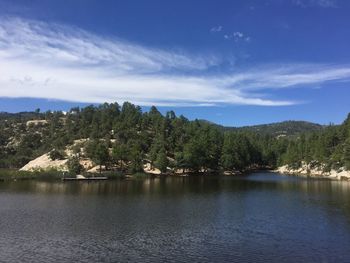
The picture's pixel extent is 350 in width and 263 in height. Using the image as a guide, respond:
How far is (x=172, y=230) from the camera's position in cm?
6009

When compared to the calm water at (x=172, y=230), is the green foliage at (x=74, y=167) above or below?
above

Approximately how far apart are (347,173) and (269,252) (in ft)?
523

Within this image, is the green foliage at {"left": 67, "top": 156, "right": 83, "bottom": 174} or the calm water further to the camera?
the green foliage at {"left": 67, "top": 156, "right": 83, "bottom": 174}

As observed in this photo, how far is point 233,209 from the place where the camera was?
3248 inches

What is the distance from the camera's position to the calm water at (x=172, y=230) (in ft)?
153

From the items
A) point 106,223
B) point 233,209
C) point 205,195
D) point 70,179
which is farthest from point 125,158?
point 106,223

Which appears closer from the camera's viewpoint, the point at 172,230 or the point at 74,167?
the point at 172,230

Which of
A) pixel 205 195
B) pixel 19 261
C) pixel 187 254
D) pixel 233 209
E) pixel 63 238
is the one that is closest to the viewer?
pixel 19 261

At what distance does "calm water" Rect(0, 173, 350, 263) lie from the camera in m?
46.8

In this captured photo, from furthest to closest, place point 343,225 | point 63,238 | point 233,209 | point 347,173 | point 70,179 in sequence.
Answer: point 347,173 < point 70,179 < point 233,209 < point 343,225 < point 63,238

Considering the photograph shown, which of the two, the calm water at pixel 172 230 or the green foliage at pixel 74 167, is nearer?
the calm water at pixel 172 230

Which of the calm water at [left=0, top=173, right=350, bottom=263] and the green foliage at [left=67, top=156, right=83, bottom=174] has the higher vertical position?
the green foliage at [left=67, top=156, right=83, bottom=174]

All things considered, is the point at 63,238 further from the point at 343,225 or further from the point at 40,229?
the point at 343,225

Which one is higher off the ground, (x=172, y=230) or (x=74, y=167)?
(x=74, y=167)
